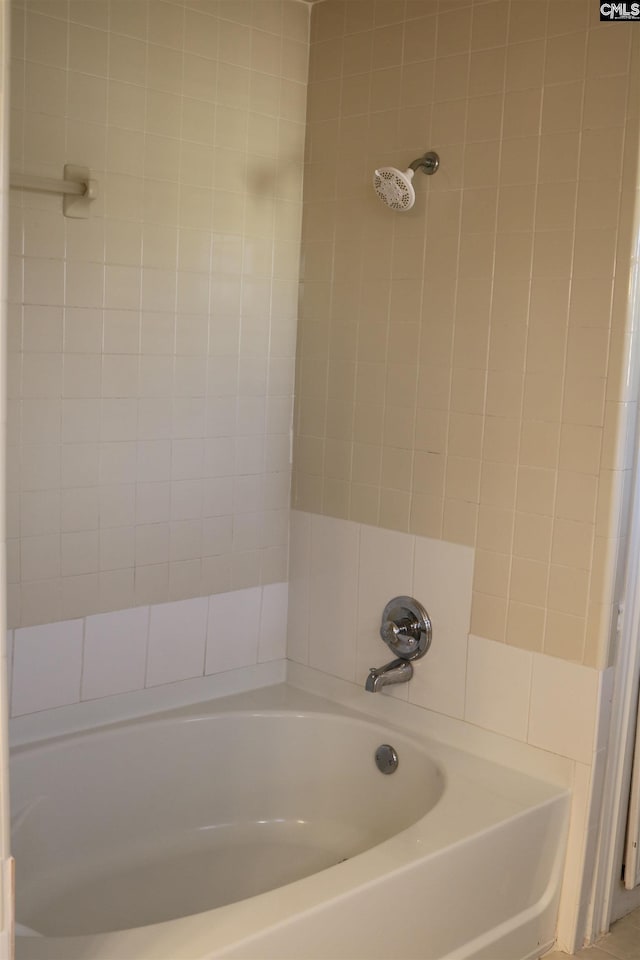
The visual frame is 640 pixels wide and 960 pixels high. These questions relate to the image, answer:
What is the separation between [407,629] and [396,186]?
1.15 metres

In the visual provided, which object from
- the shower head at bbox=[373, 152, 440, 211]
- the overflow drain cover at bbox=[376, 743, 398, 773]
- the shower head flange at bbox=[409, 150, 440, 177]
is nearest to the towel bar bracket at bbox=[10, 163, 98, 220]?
the shower head at bbox=[373, 152, 440, 211]

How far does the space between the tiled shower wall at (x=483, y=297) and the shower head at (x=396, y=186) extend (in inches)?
5.4

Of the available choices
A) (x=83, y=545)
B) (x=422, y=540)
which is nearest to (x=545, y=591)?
(x=422, y=540)

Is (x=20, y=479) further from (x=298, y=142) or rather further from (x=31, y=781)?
(x=298, y=142)

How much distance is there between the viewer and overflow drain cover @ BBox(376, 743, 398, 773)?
2.70 metres

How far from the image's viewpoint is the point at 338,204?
2895 millimetres

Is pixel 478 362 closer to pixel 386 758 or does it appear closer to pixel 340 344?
pixel 340 344

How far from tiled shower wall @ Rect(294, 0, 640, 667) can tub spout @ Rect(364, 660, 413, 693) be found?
248 mm

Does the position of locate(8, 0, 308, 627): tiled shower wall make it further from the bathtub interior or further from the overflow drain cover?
the overflow drain cover

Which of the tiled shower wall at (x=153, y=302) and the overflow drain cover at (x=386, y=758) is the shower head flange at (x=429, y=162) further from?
the overflow drain cover at (x=386, y=758)

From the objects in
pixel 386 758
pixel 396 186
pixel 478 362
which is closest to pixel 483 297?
pixel 478 362

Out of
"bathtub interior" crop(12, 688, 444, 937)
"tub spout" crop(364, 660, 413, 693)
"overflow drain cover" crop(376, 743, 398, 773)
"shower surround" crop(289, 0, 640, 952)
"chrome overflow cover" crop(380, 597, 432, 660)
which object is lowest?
"bathtub interior" crop(12, 688, 444, 937)

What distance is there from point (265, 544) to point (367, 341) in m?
0.68

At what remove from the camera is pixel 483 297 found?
2.57 metres
